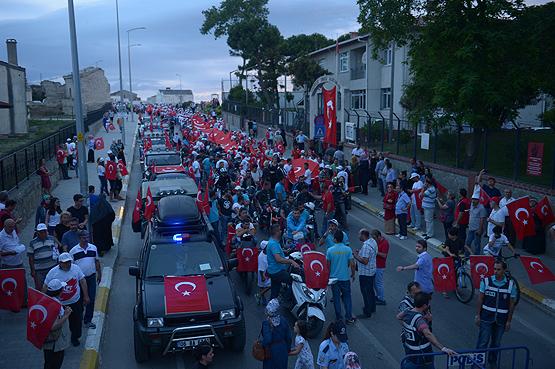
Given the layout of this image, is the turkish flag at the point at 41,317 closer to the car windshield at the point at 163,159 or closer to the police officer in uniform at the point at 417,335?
the police officer in uniform at the point at 417,335

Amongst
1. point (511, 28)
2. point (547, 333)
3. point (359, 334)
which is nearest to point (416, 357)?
point (359, 334)

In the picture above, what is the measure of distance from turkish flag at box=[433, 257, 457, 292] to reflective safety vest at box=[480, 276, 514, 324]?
7.31 ft

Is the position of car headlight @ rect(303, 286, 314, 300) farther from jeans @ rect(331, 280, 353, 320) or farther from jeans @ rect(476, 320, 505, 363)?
jeans @ rect(476, 320, 505, 363)

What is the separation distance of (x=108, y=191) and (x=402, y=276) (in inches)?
572

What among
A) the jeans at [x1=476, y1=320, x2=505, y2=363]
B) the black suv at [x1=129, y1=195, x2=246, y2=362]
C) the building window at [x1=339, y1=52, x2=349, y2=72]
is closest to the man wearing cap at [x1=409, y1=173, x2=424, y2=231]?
the black suv at [x1=129, y1=195, x2=246, y2=362]

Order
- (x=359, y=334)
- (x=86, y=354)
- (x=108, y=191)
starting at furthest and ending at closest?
(x=108, y=191), (x=359, y=334), (x=86, y=354)

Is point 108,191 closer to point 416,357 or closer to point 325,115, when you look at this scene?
point 325,115

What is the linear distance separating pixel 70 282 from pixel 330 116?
21243 mm

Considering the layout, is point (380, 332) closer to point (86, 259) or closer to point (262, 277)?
point (262, 277)

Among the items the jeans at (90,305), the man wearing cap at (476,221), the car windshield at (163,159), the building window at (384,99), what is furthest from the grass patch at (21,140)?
the building window at (384,99)

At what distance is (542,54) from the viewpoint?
58.7 feet

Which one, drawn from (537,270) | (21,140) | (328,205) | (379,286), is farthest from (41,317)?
(21,140)

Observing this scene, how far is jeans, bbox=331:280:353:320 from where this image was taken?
9.49m

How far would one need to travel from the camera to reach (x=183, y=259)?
9391 millimetres
